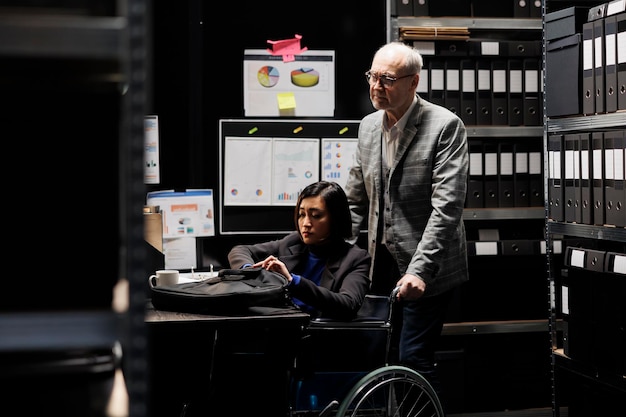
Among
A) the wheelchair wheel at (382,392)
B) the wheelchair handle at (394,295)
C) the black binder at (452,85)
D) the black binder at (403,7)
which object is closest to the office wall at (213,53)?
the black binder at (403,7)

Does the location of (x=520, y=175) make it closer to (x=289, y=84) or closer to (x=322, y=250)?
(x=289, y=84)

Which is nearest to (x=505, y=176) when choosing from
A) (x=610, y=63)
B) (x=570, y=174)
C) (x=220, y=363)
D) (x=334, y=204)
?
(x=570, y=174)

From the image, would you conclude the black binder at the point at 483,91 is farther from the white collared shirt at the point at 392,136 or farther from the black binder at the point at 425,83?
the white collared shirt at the point at 392,136

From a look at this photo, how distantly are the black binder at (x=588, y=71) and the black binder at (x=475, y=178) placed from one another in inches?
25.7

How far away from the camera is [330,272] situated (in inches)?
117

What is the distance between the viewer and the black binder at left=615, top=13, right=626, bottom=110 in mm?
3158

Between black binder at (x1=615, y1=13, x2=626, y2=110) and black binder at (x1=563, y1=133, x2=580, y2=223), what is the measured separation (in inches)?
11.9

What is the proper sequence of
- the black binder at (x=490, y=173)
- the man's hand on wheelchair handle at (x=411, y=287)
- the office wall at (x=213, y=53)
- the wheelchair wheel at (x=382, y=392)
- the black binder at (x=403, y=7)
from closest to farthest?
1. the wheelchair wheel at (x=382, y=392)
2. the man's hand on wheelchair handle at (x=411, y=287)
3. the black binder at (x=403, y=7)
4. the black binder at (x=490, y=173)
5. the office wall at (x=213, y=53)

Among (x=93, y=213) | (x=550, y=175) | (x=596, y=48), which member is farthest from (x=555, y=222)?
(x=93, y=213)

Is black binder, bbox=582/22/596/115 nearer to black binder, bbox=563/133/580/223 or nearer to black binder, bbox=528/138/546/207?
black binder, bbox=563/133/580/223

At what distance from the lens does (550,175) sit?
369cm

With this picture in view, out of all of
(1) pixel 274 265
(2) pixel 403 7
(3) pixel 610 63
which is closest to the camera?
(1) pixel 274 265

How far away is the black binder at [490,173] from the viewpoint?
13.1 feet

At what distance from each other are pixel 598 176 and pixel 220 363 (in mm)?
1649
